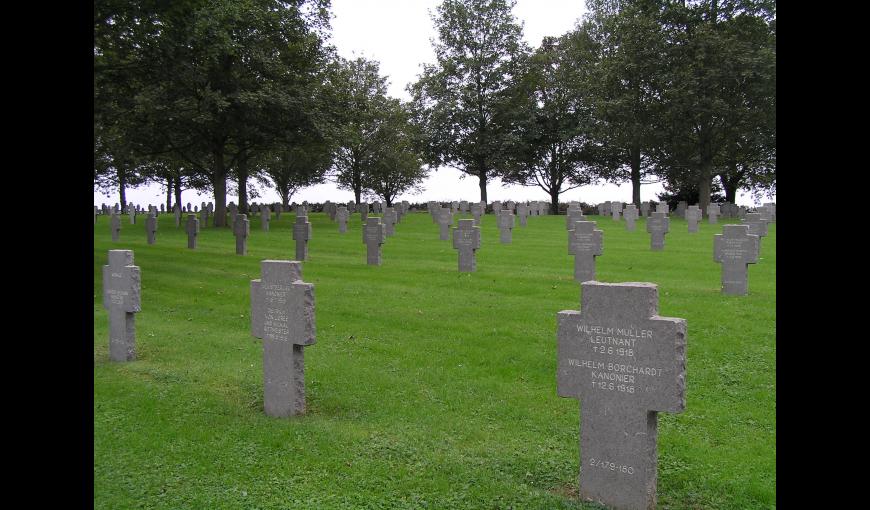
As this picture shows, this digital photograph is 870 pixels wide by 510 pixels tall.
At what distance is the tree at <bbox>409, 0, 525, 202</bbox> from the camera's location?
51812mm

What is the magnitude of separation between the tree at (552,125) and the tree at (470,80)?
132 centimetres

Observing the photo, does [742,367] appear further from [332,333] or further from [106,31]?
[106,31]

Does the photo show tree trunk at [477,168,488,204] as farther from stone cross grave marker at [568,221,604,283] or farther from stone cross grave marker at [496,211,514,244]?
stone cross grave marker at [568,221,604,283]

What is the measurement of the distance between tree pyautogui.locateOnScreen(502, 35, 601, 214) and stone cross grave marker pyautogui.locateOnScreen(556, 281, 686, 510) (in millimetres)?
46169

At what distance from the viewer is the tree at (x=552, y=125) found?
51.7m

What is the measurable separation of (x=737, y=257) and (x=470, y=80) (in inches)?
1610

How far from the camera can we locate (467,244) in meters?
17.7

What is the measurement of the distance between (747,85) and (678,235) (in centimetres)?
1280

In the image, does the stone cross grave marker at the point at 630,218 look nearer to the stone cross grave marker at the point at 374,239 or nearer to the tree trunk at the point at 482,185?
the stone cross grave marker at the point at 374,239

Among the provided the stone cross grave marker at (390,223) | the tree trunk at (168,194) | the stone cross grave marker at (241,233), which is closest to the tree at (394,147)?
the tree trunk at (168,194)

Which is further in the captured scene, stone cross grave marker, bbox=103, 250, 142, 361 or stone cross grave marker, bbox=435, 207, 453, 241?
stone cross grave marker, bbox=435, 207, 453, 241

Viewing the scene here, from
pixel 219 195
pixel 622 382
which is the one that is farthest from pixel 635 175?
pixel 622 382

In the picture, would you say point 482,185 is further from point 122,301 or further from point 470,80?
point 122,301

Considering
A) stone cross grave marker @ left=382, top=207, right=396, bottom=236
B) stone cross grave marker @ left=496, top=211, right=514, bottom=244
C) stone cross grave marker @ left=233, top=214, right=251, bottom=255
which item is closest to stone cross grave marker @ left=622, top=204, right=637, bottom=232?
stone cross grave marker @ left=496, top=211, right=514, bottom=244
